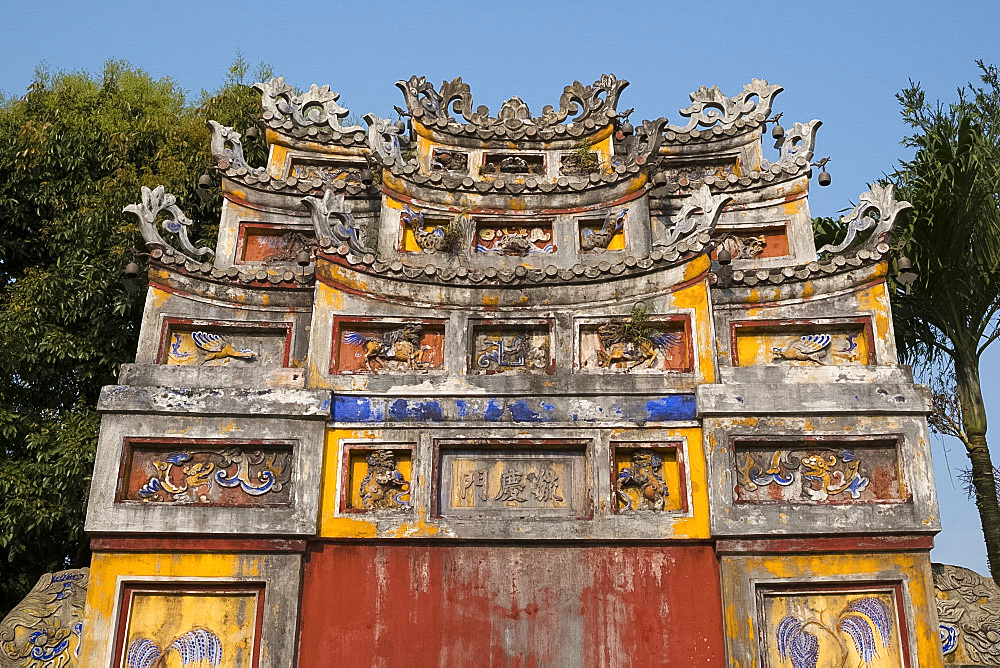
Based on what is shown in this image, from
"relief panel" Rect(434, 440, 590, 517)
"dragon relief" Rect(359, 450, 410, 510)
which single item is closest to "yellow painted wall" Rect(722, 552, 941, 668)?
"relief panel" Rect(434, 440, 590, 517)

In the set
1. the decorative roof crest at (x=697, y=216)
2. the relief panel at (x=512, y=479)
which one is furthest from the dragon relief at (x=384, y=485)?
the decorative roof crest at (x=697, y=216)

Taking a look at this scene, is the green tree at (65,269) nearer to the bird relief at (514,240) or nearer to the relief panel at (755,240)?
the bird relief at (514,240)

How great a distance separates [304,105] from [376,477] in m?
5.76

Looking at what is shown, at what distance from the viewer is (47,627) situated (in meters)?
9.97

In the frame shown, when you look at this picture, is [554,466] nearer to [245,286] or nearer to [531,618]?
[531,618]

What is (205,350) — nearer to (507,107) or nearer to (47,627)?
(47,627)

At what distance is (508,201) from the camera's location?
12.7 metres

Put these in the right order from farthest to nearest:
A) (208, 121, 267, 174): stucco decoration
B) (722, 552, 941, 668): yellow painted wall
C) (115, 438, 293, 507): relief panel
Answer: (208, 121, 267, 174): stucco decoration → (115, 438, 293, 507): relief panel → (722, 552, 941, 668): yellow painted wall

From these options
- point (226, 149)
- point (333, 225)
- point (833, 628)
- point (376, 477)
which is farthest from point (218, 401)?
point (833, 628)

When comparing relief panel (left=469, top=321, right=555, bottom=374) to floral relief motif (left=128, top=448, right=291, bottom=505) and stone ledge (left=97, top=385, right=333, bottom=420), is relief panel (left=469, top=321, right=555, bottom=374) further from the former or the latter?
floral relief motif (left=128, top=448, right=291, bottom=505)

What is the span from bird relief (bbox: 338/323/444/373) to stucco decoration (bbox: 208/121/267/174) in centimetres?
319

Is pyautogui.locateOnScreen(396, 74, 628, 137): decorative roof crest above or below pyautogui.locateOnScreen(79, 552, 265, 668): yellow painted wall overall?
above

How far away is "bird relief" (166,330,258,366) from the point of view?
1115 centimetres

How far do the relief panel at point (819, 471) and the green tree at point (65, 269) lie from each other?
7738mm
